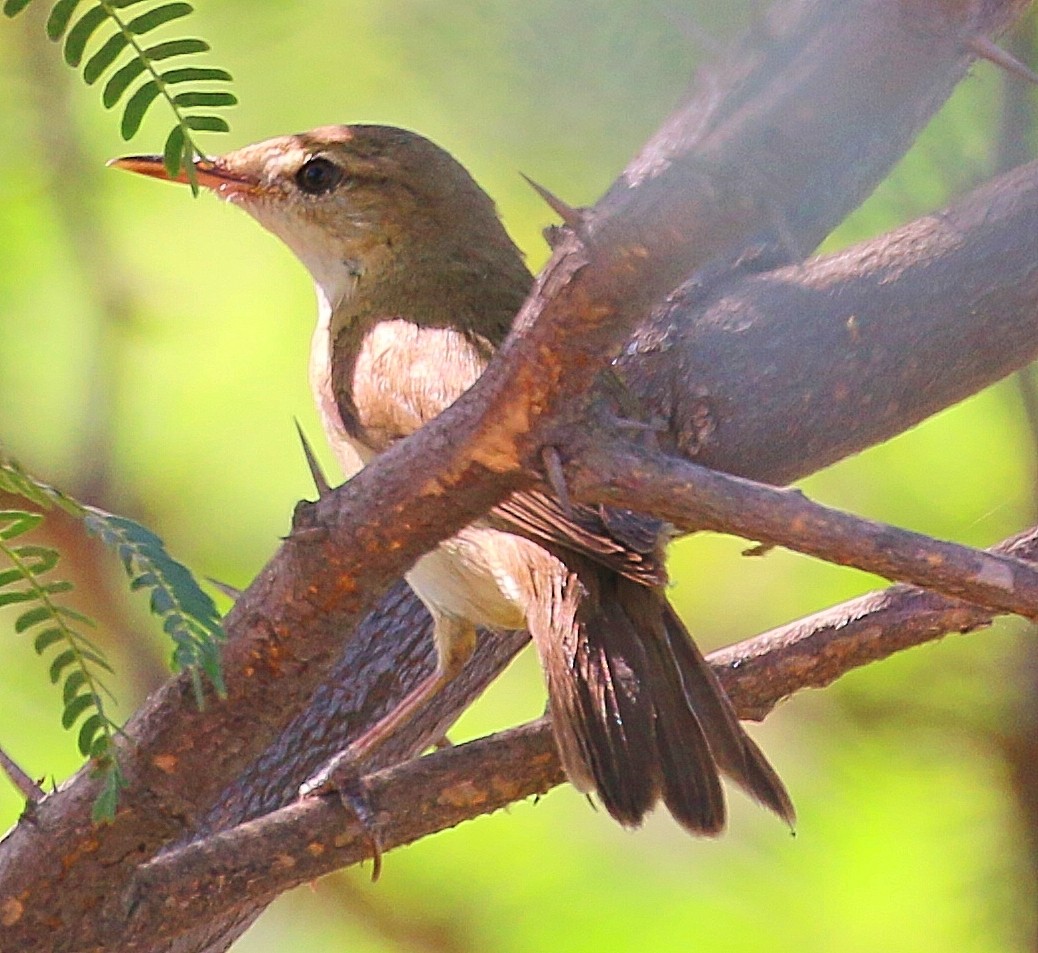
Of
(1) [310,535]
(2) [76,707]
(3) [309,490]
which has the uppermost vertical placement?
(3) [309,490]

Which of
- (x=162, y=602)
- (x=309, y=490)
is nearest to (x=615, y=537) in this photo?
(x=162, y=602)

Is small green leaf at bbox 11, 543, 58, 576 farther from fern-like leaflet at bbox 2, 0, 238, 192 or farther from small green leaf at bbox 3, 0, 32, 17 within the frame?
small green leaf at bbox 3, 0, 32, 17

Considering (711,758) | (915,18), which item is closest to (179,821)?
(711,758)

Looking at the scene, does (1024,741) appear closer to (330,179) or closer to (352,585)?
(330,179)

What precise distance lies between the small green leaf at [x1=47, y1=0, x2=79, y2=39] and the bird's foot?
1.34 meters

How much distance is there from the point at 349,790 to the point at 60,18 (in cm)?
144

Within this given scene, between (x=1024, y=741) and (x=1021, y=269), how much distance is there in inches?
58.2

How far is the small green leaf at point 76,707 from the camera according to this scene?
6.01ft

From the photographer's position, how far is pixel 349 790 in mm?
2707

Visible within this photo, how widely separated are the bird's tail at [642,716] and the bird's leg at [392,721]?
1.25 ft

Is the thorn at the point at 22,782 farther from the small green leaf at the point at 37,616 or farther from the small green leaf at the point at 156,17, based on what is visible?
the small green leaf at the point at 156,17

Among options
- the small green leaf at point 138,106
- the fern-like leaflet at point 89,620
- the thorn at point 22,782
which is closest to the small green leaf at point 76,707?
the fern-like leaflet at point 89,620

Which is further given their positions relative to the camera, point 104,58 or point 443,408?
point 443,408

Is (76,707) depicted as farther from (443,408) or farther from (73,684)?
(443,408)
